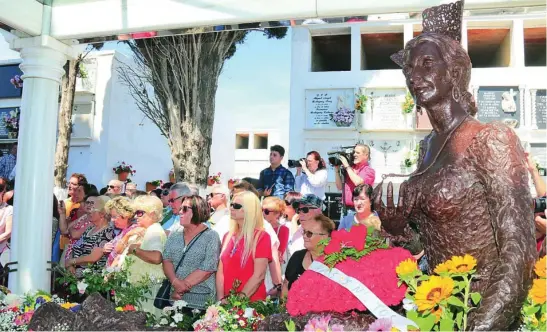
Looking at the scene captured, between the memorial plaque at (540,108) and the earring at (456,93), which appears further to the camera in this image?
the memorial plaque at (540,108)

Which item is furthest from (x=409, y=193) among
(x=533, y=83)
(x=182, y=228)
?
(x=533, y=83)

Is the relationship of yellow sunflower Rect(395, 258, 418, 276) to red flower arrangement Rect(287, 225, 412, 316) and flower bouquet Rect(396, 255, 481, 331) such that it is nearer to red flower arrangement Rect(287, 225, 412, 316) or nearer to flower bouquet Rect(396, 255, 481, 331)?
flower bouquet Rect(396, 255, 481, 331)

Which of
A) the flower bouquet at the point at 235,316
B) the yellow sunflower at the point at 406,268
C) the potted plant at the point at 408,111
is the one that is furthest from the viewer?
the potted plant at the point at 408,111

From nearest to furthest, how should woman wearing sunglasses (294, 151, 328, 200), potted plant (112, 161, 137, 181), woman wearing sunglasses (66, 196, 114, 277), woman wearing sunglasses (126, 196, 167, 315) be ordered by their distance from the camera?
woman wearing sunglasses (126, 196, 167, 315) < woman wearing sunglasses (66, 196, 114, 277) < woman wearing sunglasses (294, 151, 328, 200) < potted plant (112, 161, 137, 181)

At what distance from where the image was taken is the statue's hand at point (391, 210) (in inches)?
71.1

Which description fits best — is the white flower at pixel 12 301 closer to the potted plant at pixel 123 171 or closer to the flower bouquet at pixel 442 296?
the flower bouquet at pixel 442 296

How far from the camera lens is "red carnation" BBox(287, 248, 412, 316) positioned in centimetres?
166

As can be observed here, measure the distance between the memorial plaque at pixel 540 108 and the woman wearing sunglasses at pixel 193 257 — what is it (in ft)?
33.7

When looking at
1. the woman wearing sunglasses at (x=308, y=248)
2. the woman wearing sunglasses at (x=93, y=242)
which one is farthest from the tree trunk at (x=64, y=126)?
the woman wearing sunglasses at (x=308, y=248)

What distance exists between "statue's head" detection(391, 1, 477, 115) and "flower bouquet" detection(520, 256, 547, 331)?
1.96 feet

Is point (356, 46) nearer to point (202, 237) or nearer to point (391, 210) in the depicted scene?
point (202, 237)

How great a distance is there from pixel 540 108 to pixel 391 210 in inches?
473

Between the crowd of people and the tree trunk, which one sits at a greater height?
→ the tree trunk

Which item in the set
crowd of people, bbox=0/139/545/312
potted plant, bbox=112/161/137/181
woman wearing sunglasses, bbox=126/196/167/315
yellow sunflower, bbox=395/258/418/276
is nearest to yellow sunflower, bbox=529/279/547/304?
yellow sunflower, bbox=395/258/418/276
